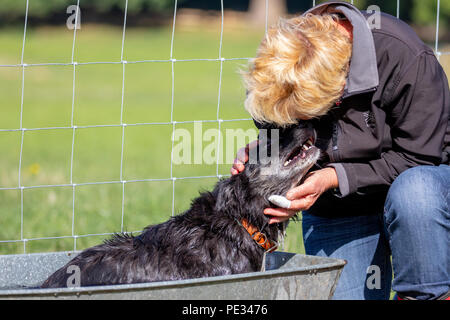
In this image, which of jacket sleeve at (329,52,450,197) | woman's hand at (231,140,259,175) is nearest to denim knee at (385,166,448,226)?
jacket sleeve at (329,52,450,197)

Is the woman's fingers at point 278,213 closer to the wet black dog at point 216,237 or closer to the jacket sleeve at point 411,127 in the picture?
the wet black dog at point 216,237

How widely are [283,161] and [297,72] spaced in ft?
1.82

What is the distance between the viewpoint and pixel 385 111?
11.4 ft

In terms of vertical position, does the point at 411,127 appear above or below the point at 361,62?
below

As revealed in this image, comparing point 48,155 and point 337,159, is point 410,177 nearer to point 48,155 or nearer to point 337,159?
point 337,159

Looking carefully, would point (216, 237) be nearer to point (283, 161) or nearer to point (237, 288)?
point (283, 161)

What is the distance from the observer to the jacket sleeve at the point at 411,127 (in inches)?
130

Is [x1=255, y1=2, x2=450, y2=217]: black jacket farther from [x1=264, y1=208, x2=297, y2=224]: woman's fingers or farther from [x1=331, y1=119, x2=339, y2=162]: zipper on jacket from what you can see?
[x1=264, y1=208, x2=297, y2=224]: woman's fingers

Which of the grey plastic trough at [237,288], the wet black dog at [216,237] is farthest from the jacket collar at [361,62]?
the grey plastic trough at [237,288]

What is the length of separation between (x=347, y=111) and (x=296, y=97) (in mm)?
440

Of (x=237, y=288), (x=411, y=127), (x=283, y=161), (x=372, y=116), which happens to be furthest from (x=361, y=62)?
(x=237, y=288)

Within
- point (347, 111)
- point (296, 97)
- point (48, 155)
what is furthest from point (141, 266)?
point (48, 155)

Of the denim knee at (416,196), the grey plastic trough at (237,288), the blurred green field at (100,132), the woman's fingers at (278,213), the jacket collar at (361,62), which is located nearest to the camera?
the grey plastic trough at (237,288)

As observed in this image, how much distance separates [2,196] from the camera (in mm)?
7387
